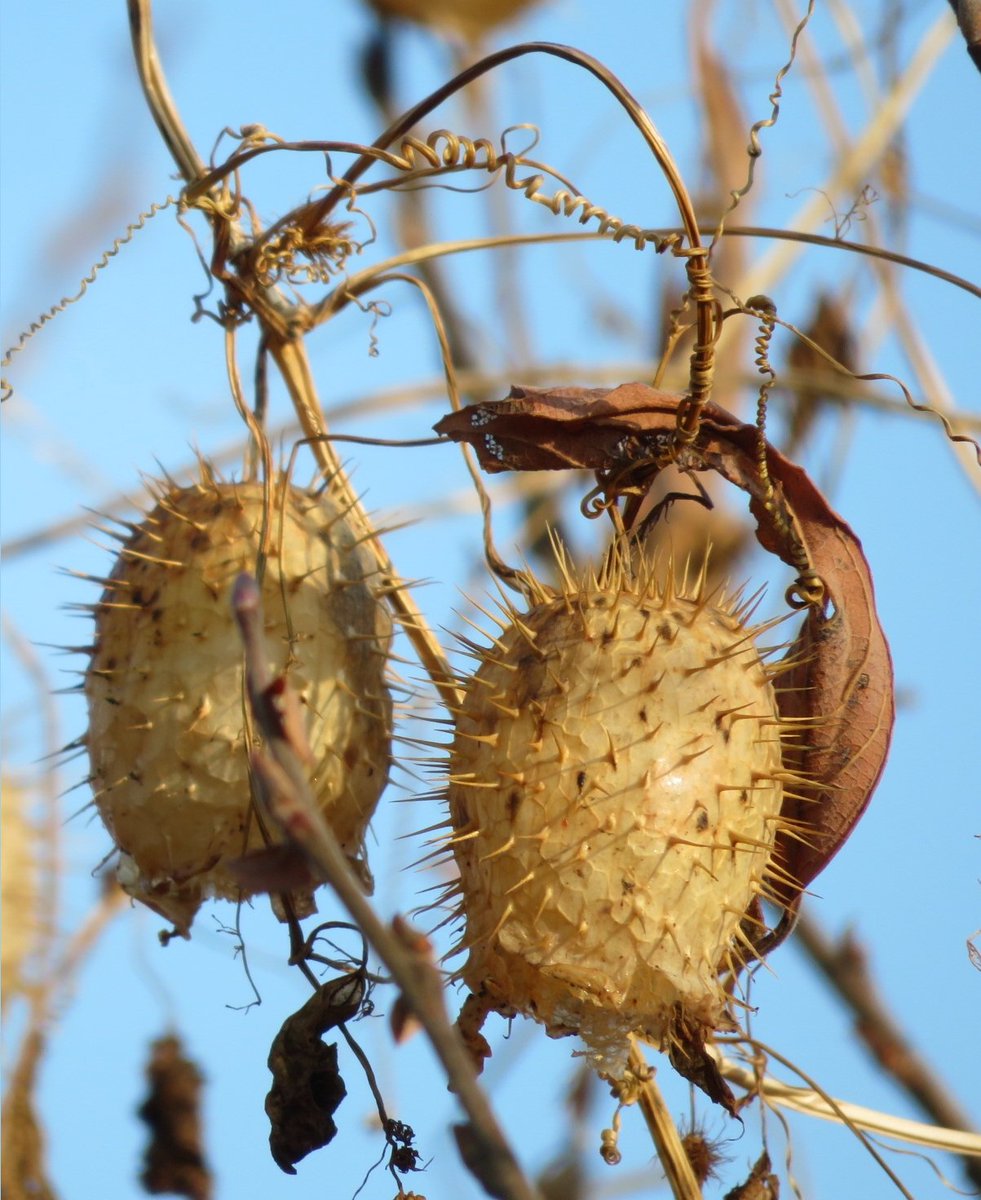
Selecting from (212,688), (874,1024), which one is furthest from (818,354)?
(212,688)

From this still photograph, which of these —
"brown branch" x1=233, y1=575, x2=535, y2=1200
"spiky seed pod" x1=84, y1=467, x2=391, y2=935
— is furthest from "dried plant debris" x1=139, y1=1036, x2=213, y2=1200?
"brown branch" x1=233, y1=575, x2=535, y2=1200

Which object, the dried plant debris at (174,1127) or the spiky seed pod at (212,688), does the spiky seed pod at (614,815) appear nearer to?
the spiky seed pod at (212,688)

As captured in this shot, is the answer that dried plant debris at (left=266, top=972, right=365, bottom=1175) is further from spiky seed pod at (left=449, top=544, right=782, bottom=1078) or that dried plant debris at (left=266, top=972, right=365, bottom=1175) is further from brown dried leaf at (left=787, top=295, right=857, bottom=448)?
brown dried leaf at (left=787, top=295, right=857, bottom=448)

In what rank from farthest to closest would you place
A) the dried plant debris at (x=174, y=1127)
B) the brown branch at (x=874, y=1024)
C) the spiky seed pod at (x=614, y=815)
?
the brown branch at (x=874, y=1024) → the dried plant debris at (x=174, y=1127) → the spiky seed pod at (x=614, y=815)

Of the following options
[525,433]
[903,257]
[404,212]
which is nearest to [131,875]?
[525,433]

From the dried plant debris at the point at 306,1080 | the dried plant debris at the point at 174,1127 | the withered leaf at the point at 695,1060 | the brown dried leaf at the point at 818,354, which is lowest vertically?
the withered leaf at the point at 695,1060

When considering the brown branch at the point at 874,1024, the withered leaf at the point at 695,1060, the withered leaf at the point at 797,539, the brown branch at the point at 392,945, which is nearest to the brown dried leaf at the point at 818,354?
the brown branch at the point at 874,1024

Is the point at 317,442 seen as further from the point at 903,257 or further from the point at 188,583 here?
the point at 903,257

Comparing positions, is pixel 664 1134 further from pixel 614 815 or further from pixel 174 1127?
pixel 174 1127

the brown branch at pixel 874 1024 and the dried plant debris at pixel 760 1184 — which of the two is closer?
the dried plant debris at pixel 760 1184
